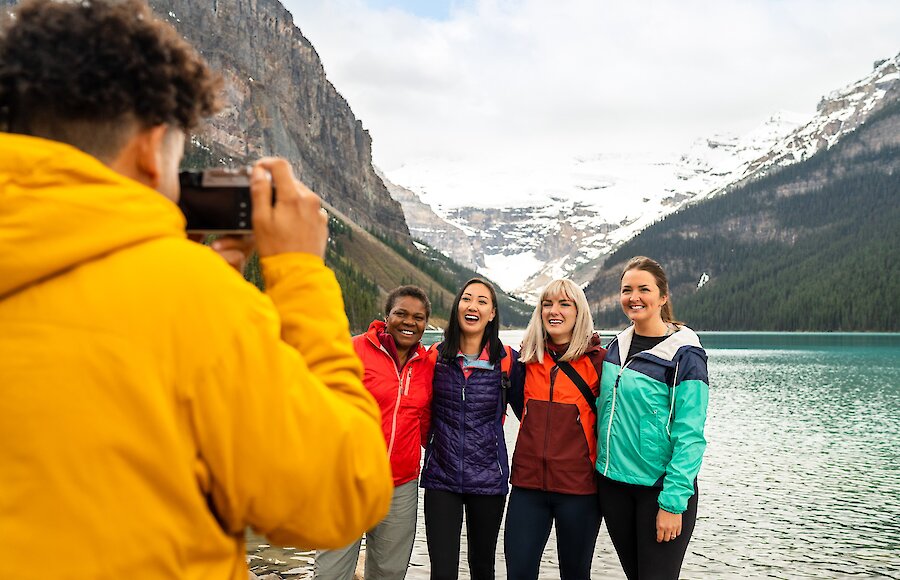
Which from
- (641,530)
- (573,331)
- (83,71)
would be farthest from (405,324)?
(83,71)

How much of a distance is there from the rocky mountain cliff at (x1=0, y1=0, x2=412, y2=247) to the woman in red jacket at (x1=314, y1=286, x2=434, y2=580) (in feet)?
386

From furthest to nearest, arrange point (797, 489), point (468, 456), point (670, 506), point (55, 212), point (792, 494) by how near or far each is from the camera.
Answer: point (797, 489), point (792, 494), point (468, 456), point (670, 506), point (55, 212)

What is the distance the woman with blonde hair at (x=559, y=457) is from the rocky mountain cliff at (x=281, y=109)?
119 metres

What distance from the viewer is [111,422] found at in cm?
119

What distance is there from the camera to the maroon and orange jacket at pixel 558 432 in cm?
520

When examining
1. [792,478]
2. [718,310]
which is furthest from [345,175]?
[792,478]

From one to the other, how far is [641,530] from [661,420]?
32.5 inches

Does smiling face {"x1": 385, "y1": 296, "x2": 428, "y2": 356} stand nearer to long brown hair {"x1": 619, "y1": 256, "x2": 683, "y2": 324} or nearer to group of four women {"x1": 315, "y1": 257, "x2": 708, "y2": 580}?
group of four women {"x1": 315, "y1": 257, "x2": 708, "y2": 580}

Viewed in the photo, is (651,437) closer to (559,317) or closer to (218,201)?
(559,317)

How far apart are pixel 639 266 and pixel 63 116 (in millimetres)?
4725

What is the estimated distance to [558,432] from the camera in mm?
5289

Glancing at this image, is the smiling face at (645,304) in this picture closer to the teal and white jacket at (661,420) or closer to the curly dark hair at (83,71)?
the teal and white jacket at (661,420)

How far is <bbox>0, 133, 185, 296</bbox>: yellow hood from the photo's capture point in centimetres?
116

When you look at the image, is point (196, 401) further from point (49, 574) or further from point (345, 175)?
point (345, 175)
